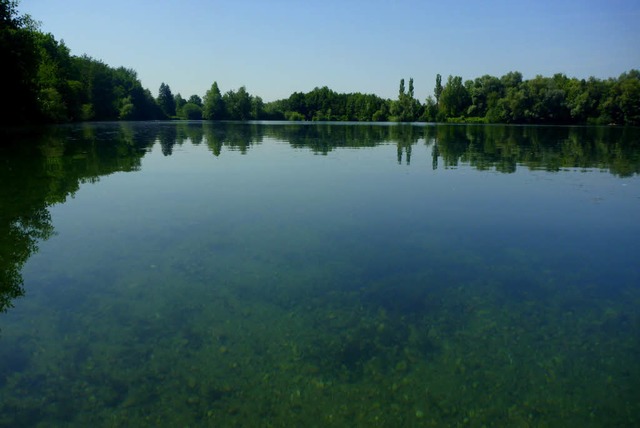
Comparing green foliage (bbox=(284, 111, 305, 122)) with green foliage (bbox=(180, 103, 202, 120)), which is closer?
green foliage (bbox=(180, 103, 202, 120))

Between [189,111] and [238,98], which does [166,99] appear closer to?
[189,111]

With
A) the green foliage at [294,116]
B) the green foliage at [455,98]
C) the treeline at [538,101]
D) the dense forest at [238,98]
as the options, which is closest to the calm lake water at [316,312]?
the dense forest at [238,98]

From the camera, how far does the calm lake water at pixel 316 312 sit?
17.2 ft

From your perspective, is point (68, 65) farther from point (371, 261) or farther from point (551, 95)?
point (551, 95)

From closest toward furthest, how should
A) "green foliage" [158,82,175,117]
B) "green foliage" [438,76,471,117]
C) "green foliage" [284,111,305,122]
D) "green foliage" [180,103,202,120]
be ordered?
"green foliage" [438,76,471,117]
"green foliage" [158,82,175,117]
"green foliage" [180,103,202,120]
"green foliage" [284,111,305,122]

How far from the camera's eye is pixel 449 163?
29641 mm

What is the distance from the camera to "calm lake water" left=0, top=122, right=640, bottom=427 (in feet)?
17.2

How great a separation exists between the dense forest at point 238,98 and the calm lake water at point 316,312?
5671 centimetres

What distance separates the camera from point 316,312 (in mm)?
7469

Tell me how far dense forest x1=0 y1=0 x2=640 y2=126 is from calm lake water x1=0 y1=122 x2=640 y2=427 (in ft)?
186

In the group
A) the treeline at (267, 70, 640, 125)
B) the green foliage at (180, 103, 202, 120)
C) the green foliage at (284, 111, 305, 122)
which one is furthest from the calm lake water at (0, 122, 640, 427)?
the green foliage at (284, 111, 305, 122)

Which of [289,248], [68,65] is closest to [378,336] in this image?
[289,248]

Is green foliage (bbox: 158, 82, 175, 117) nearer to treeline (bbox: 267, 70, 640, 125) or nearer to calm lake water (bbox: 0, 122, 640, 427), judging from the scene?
treeline (bbox: 267, 70, 640, 125)

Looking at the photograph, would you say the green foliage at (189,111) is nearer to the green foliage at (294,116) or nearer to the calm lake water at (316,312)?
the green foliage at (294,116)
